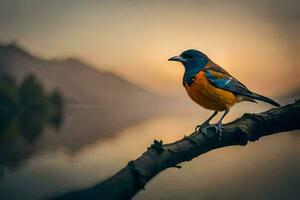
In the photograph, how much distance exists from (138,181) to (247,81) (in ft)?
1.59

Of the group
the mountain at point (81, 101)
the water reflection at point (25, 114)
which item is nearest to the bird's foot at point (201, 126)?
the mountain at point (81, 101)

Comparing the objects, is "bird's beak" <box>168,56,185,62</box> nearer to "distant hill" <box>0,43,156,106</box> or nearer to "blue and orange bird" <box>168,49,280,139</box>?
"blue and orange bird" <box>168,49,280,139</box>

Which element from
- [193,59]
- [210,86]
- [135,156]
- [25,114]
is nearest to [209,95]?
[210,86]

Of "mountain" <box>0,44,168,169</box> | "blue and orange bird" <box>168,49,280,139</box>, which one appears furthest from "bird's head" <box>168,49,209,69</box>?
"mountain" <box>0,44,168,169</box>

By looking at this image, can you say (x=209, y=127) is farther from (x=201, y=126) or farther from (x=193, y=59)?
(x=193, y=59)

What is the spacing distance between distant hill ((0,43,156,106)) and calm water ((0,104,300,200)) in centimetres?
6

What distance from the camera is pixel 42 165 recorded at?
2033 mm

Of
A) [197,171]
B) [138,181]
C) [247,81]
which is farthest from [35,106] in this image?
[247,81]

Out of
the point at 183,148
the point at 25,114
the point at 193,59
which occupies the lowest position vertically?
the point at 183,148

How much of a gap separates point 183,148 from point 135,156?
16 cm

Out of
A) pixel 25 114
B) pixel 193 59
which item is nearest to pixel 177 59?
pixel 193 59

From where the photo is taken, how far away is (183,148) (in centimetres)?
201

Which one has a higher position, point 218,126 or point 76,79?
point 76,79

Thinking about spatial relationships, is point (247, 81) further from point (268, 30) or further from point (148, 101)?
point (148, 101)
